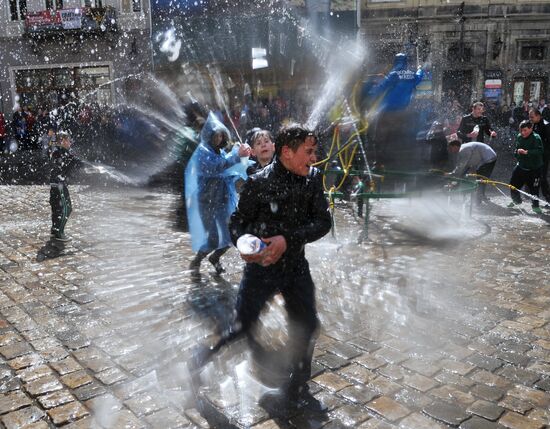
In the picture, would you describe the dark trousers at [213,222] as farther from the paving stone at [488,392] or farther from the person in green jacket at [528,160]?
the person in green jacket at [528,160]

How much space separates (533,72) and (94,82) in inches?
879

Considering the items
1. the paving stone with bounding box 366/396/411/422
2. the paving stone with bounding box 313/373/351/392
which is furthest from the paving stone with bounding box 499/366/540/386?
the paving stone with bounding box 313/373/351/392

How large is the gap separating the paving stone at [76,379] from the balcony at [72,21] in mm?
25790

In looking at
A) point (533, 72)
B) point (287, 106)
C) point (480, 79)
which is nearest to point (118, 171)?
point (287, 106)

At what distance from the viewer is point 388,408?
3322 millimetres

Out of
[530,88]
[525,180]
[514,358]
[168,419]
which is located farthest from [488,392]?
[530,88]

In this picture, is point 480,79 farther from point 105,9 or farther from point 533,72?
point 105,9

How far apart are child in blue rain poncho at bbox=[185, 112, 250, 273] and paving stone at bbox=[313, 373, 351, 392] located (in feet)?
8.22

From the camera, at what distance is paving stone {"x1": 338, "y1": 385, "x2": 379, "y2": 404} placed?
11.2 feet

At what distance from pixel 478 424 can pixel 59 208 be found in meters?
6.29

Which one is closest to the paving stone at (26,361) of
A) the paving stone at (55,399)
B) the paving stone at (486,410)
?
the paving stone at (55,399)

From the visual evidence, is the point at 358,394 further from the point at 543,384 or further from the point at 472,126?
the point at 472,126

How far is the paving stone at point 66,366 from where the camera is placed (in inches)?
150

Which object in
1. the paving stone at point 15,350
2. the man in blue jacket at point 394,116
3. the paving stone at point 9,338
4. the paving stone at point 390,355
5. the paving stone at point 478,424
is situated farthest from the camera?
the man in blue jacket at point 394,116
